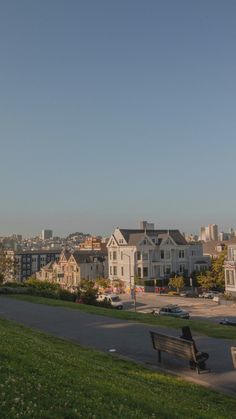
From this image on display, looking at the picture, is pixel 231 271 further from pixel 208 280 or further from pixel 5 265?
pixel 5 265

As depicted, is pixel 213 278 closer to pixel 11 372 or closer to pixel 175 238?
pixel 175 238

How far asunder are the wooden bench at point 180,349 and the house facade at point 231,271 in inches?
2301

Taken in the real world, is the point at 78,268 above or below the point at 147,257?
below

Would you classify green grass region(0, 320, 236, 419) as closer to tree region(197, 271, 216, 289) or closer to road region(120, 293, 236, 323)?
road region(120, 293, 236, 323)

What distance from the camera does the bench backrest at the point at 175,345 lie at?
1223cm

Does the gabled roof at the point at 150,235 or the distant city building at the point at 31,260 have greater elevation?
the gabled roof at the point at 150,235

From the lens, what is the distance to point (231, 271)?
7050cm

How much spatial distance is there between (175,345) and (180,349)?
8.4 inches

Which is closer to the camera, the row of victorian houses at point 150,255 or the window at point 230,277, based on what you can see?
the window at point 230,277

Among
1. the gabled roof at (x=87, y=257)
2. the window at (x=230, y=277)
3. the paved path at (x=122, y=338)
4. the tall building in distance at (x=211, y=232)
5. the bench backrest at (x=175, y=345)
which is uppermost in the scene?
the tall building in distance at (x=211, y=232)

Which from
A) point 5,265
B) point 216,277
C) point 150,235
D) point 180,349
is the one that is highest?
point 150,235

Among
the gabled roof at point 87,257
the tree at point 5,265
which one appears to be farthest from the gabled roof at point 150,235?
the tree at point 5,265

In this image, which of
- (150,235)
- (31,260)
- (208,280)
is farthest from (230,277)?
(31,260)

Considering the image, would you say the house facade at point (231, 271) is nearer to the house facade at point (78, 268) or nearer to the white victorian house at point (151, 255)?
the white victorian house at point (151, 255)
